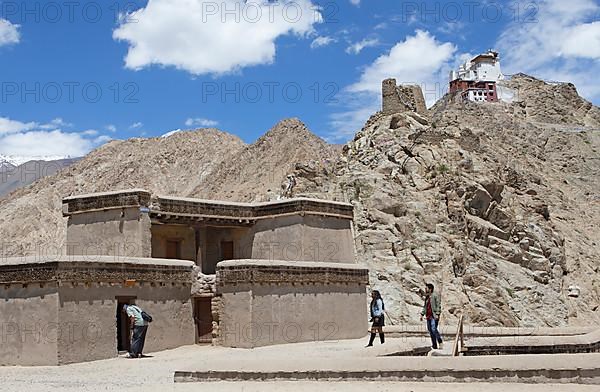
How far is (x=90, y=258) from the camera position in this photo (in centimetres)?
1886

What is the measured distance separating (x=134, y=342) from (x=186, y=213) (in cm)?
713

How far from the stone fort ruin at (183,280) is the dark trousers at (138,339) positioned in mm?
657

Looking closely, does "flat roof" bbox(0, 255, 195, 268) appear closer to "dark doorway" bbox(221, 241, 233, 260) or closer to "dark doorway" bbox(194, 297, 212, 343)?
"dark doorway" bbox(194, 297, 212, 343)

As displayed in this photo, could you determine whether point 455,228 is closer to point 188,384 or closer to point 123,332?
point 123,332

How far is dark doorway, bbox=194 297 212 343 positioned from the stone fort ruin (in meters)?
0.03

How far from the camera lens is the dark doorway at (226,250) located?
2800 cm

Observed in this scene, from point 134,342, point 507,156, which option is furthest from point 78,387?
point 507,156

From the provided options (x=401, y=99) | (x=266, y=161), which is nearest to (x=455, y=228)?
(x=401, y=99)

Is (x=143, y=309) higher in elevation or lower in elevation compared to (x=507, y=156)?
lower

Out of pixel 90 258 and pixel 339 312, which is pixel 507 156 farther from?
pixel 90 258

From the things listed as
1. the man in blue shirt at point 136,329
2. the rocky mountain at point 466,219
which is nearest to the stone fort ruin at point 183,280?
the man in blue shirt at point 136,329

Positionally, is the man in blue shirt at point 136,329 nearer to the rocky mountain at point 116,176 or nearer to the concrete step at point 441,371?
the concrete step at point 441,371

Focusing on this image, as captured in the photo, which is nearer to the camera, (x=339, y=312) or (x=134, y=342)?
(x=134, y=342)

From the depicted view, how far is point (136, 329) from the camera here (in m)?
18.6
